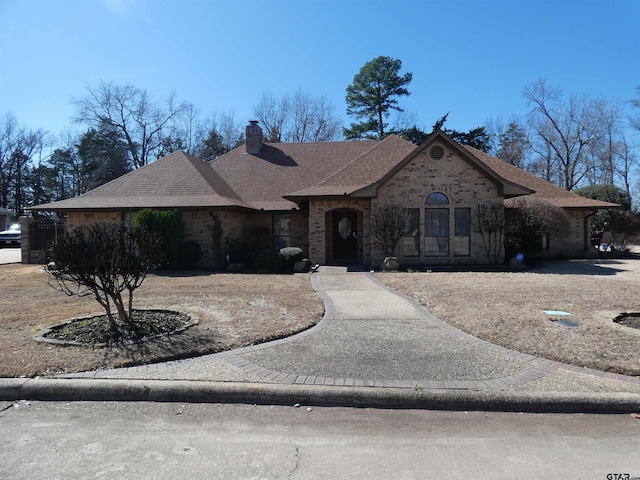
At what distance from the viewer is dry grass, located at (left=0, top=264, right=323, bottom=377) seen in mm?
5234

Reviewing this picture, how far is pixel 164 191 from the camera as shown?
18.6m

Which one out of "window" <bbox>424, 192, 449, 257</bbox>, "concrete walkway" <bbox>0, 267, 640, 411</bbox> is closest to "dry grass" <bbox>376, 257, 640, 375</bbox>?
"concrete walkway" <bbox>0, 267, 640, 411</bbox>

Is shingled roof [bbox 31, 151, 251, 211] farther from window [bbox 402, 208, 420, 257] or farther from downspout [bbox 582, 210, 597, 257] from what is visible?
downspout [bbox 582, 210, 597, 257]

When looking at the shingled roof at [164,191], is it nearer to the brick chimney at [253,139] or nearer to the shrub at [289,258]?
the shrub at [289,258]

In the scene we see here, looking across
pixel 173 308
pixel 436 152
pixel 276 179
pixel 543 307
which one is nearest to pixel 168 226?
pixel 276 179

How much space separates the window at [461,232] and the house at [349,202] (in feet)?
0.13

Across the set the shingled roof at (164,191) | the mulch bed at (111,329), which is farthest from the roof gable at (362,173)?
the mulch bed at (111,329)

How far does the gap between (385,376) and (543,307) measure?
5.30 meters

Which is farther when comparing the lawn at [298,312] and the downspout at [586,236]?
the downspout at [586,236]

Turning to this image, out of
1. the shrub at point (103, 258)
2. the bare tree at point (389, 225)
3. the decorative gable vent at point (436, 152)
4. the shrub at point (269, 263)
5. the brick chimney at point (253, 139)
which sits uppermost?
the brick chimney at point (253, 139)

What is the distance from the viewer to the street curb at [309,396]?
13.4ft

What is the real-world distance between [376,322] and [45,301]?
7511mm

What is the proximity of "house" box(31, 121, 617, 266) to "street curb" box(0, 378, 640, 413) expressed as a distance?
12.6 meters

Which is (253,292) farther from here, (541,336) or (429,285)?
(541,336)
